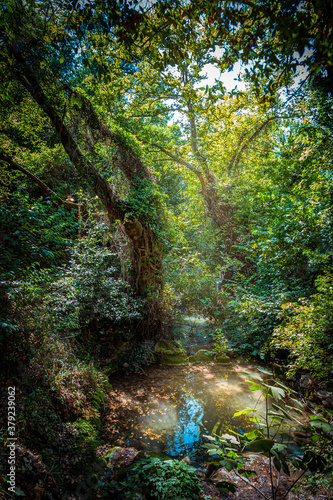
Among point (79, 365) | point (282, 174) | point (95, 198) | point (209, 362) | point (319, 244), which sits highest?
point (282, 174)

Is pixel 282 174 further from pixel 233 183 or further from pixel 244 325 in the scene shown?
pixel 244 325

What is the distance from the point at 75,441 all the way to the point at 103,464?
1.58ft

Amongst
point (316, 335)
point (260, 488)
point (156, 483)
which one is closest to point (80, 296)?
point (156, 483)

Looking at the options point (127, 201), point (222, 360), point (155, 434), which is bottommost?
point (155, 434)

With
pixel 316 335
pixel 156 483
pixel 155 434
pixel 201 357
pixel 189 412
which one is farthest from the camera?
pixel 201 357

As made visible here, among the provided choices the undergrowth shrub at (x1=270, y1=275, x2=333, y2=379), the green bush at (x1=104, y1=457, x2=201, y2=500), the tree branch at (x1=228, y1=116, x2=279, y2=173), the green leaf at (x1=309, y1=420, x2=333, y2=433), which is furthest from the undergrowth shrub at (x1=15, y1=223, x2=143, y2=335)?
the tree branch at (x1=228, y1=116, x2=279, y2=173)

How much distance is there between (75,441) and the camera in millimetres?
3006

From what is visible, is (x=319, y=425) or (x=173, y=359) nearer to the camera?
(x=319, y=425)

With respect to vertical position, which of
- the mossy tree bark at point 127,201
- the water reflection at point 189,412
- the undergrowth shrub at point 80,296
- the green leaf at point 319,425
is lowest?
the water reflection at point 189,412

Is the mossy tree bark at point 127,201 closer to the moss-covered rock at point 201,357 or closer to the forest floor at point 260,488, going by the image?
the moss-covered rock at point 201,357

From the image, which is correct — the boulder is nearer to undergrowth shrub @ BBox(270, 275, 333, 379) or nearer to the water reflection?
the water reflection

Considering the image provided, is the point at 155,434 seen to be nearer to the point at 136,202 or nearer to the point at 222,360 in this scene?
the point at 222,360

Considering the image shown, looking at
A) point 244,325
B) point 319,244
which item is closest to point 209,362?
point 244,325

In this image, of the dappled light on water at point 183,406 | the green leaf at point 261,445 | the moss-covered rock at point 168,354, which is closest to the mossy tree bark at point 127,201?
the moss-covered rock at point 168,354
